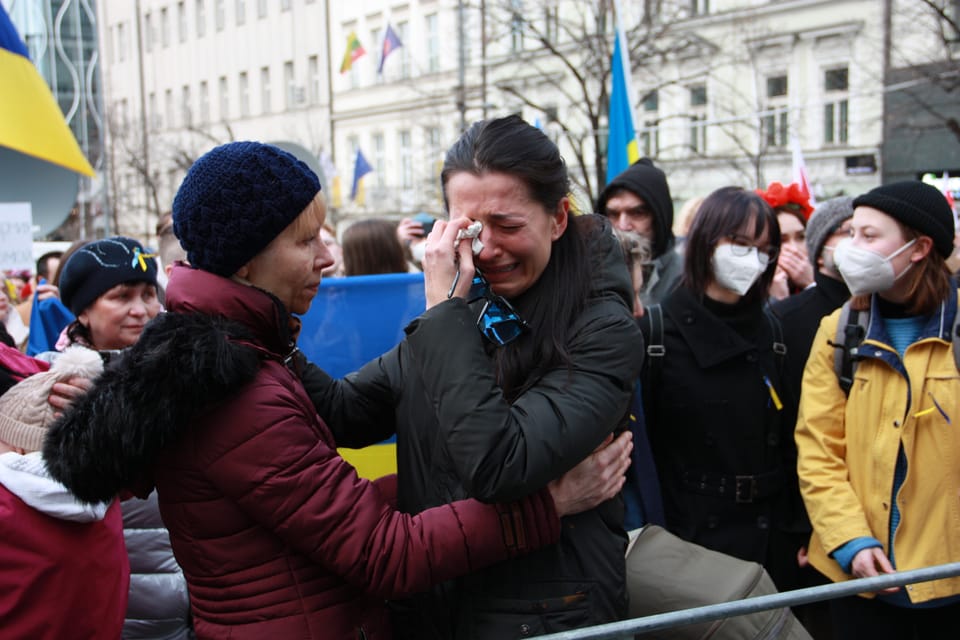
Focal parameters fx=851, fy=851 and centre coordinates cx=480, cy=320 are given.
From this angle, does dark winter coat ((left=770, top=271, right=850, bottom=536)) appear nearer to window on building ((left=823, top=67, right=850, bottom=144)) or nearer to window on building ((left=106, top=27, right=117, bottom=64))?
window on building ((left=823, top=67, right=850, bottom=144))

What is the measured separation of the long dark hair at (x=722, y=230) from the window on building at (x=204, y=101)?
44.1 meters

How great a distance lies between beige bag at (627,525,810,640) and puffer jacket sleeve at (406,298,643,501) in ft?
1.92

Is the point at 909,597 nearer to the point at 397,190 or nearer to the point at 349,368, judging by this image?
the point at 349,368

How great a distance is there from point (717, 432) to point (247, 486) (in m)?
2.02

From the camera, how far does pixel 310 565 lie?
66.2 inches

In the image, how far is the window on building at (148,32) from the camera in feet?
156

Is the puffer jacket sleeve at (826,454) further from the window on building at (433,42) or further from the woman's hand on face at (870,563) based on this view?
the window on building at (433,42)

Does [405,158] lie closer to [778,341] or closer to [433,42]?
[433,42]

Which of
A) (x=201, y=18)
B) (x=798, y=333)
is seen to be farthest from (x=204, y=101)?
(x=798, y=333)

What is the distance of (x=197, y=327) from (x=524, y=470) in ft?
2.22

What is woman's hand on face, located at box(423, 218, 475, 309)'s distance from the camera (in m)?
1.73

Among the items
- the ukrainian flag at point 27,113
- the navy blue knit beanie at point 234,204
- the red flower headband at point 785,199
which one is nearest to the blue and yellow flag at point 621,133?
the red flower headband at point 785,199

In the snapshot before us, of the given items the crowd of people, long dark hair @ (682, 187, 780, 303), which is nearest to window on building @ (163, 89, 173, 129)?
long dark hair @ (682, 187, 780, 303)

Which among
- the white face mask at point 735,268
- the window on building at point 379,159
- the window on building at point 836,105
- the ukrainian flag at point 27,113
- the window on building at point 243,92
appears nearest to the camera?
the white face mask at point 735,268
